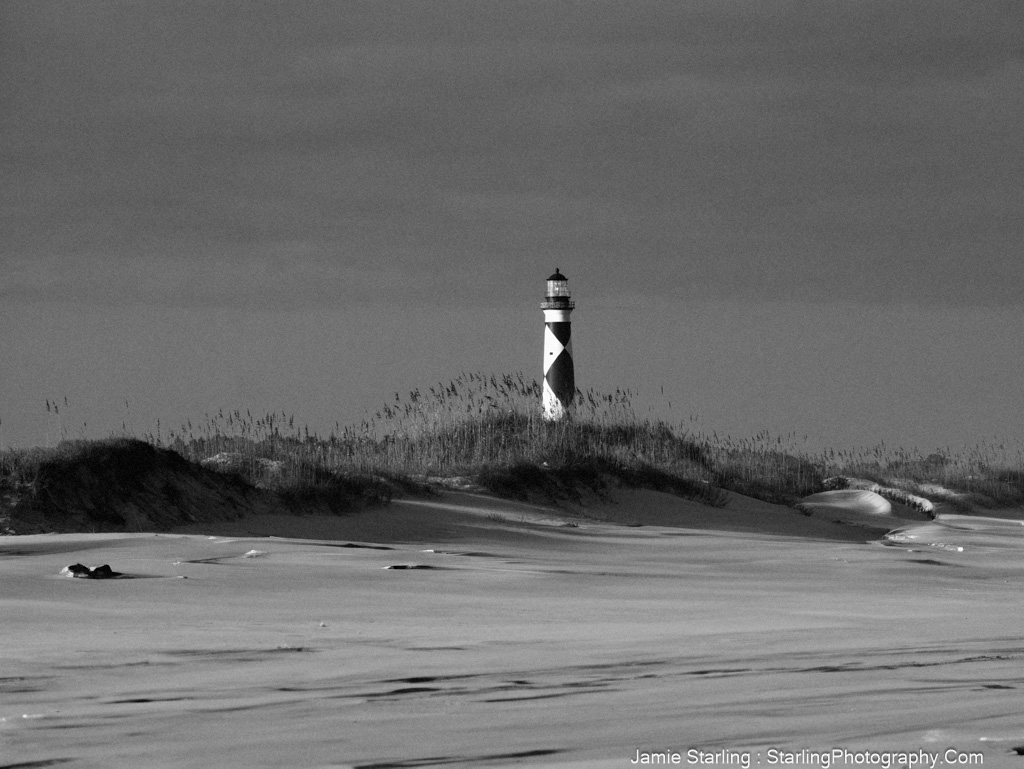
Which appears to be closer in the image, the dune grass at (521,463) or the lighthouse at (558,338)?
the dune grass at (521,463)

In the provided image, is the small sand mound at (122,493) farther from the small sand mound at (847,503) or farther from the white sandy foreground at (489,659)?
the small sand mound at (847,503)

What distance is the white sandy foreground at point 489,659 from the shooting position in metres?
2.83

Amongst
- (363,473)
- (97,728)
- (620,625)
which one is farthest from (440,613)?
(363,473)

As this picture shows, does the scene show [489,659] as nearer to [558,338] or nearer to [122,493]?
[122,493]

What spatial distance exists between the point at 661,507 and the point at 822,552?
12.6ft

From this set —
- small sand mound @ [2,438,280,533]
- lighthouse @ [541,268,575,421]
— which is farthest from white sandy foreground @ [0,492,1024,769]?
lighthouse @ [541,268,575,421]

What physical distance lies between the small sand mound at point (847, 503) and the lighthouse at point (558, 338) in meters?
8.23

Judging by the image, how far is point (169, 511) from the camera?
9672mm

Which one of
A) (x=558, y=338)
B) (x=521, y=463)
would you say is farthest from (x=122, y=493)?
(x=558, y=338)

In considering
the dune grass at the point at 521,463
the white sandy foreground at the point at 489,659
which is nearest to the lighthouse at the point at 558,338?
the dune grass at the point at 521,463

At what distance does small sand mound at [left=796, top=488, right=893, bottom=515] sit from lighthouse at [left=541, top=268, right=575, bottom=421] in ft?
27.0

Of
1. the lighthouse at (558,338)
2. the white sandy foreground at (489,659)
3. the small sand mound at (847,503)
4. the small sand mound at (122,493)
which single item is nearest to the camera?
the white sandy foreground at (489,659)

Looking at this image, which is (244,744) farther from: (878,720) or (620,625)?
(620,625)

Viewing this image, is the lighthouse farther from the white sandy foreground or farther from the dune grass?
the white sandy foreground
